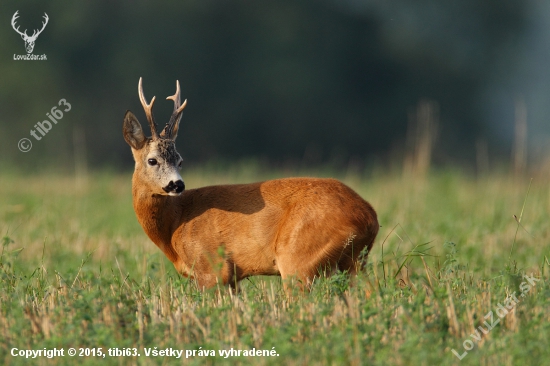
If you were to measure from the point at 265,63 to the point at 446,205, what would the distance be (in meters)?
20.5

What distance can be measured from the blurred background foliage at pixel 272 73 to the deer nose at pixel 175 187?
2140cm

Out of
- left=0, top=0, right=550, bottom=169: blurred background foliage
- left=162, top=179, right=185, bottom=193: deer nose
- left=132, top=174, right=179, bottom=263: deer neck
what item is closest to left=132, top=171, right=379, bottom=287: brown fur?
left=132, top=174, right=179, bottom=263: deer neck

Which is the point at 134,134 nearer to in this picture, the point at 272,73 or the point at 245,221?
the point at 245,221

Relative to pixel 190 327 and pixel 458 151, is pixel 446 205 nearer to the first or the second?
pixel 190 327

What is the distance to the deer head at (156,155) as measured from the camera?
688 cm

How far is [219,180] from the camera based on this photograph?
51.5ft

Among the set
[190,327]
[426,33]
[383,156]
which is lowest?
[383,156]

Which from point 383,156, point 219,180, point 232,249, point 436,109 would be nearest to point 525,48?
point 436,109

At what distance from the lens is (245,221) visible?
6.72 m

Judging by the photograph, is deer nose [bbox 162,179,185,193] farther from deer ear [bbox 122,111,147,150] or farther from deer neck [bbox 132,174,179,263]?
deer ear [bbox 122,111,147,150]

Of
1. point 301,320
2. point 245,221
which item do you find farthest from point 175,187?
point 301,320

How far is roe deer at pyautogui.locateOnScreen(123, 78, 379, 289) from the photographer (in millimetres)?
6340

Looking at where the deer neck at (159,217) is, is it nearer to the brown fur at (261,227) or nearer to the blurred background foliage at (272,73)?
the brown fur at (261,227)

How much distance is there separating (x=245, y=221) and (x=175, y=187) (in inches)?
24.5
